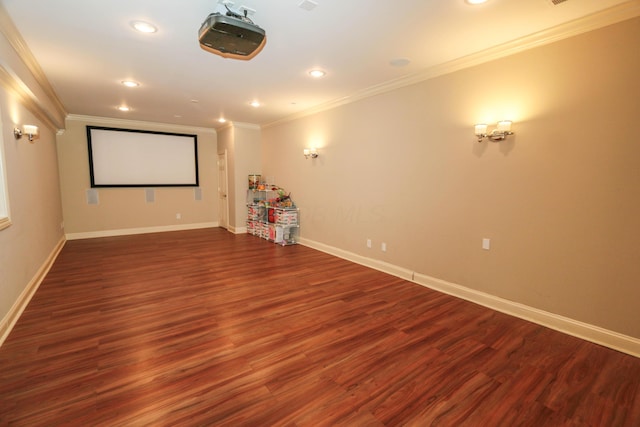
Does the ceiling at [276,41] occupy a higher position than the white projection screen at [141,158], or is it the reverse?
the ceiling at [276,41]

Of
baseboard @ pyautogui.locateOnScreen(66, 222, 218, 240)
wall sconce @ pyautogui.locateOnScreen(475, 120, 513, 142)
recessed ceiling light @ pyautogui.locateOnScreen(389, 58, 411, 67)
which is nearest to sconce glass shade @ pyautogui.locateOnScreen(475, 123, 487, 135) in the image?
wall sconce @ pyautogui.locateOnScreen(475, 120, 513, 142)

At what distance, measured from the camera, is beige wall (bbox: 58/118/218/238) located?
6461 mm

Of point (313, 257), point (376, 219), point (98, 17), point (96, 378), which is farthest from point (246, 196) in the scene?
point (96, 378)

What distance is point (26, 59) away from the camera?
3.19 m

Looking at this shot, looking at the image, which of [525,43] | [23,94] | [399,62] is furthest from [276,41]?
[23,94]

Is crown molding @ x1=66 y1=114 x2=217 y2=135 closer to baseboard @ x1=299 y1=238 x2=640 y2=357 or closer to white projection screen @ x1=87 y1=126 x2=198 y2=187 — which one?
white projection screen @ x1=87 y1=126 x2=198 y2=187

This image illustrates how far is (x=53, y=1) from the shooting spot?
2250 mm

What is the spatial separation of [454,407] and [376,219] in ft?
9.69

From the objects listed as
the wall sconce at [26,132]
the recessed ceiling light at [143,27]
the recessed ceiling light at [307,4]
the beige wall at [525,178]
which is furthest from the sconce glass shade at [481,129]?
the wall sconce at [26,132]

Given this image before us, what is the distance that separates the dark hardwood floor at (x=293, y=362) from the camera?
177 centimetres

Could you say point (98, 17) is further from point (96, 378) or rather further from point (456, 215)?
point (456, 215)

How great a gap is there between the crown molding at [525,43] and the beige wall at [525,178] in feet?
0.18

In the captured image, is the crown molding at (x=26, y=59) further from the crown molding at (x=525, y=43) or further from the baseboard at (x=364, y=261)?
the baseboard at (x=364, y=261)

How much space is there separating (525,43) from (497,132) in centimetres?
84
